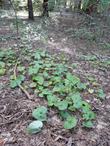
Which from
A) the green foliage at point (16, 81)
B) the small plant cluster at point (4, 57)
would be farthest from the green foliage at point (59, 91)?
the small plant cluster at point (4, 57)

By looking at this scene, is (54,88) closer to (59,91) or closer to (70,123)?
(59,91)

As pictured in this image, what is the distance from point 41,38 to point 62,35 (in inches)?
30.8

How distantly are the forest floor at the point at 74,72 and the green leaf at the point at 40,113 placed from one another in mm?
67

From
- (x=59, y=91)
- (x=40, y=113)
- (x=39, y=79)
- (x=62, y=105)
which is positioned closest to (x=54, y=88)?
(x=59, y=91)

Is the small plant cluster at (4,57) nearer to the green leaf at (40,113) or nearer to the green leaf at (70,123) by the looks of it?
the green leaf at (40,113)

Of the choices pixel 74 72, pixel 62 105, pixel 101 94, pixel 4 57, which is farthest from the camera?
pixel 4 57

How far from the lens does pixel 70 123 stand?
6.77 ft

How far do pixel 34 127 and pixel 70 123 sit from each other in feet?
1.17

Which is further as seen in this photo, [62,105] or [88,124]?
[62,105]

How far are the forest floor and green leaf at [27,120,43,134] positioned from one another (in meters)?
0.04

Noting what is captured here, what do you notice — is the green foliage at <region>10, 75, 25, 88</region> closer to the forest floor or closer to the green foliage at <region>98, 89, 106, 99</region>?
the forest floor

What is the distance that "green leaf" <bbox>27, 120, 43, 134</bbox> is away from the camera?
6.51 ft

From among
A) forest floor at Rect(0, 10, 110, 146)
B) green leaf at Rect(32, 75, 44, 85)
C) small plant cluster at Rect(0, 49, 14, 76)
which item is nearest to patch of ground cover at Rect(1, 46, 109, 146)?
forest floor at Rect(0, 10, 110, 146)

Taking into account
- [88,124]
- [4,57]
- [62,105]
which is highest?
[4,57]
